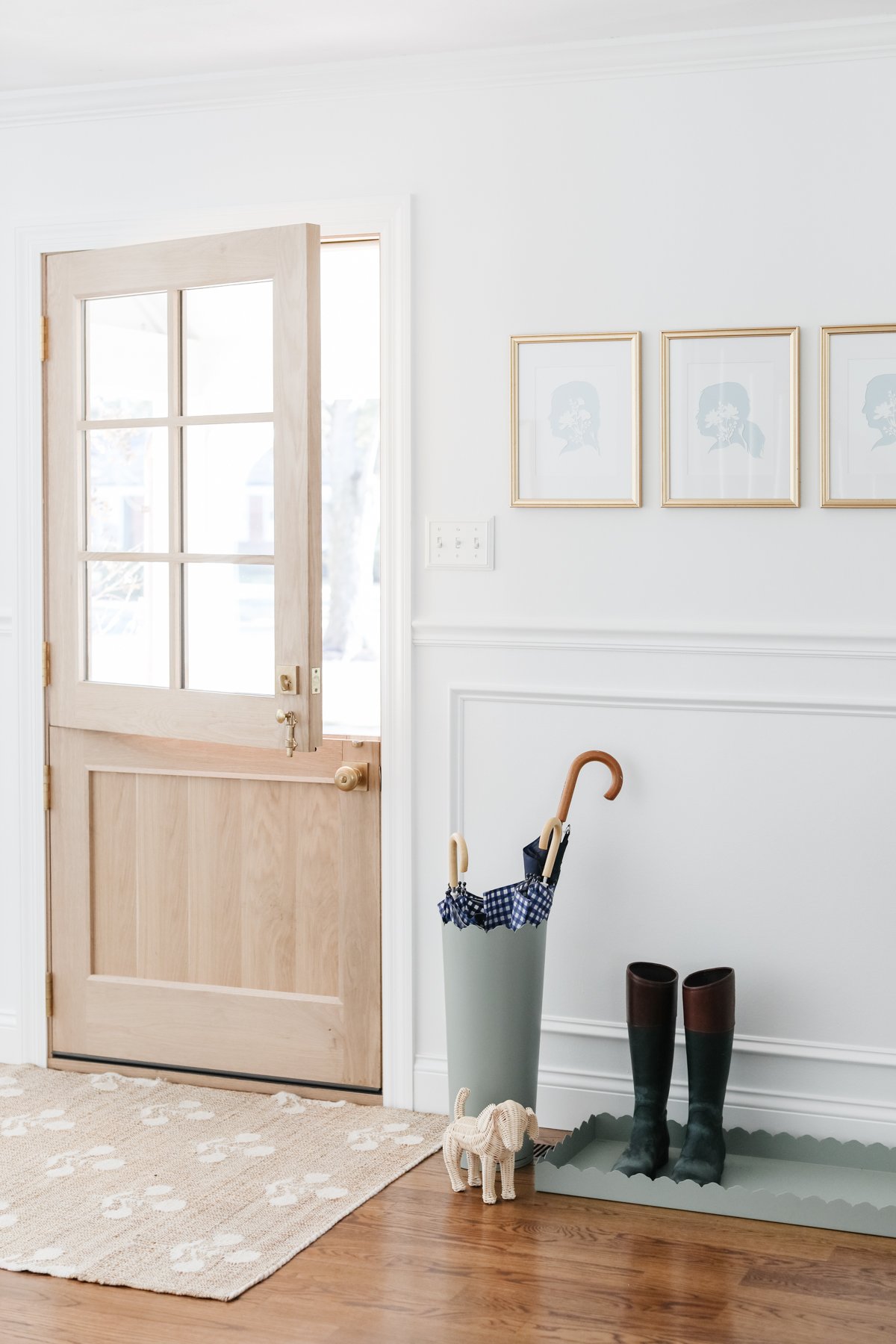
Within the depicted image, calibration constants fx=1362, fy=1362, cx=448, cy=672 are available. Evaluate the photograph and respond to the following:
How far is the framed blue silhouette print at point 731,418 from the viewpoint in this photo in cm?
285

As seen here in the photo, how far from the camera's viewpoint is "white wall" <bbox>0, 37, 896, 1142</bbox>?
9.30 ft

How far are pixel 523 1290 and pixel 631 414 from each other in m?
1.75

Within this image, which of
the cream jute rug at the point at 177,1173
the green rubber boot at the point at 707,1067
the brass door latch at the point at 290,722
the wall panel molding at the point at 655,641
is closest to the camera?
the cream jute rug at the point at 177,1173

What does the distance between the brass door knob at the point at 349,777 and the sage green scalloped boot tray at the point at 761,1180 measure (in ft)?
2.96

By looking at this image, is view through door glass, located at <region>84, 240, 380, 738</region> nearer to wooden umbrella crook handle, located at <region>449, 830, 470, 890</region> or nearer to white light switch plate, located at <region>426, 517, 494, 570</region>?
white light switch plate, located at <region>426, 517, 494, 570</region>

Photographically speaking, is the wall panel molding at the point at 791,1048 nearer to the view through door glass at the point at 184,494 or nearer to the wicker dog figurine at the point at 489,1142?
the wicker dog figurine at the point at 489,1142

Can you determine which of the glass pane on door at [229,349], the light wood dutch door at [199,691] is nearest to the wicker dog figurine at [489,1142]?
the light wood dutch door at [199,691]

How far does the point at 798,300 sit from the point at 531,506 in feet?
2.31

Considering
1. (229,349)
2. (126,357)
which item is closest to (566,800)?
(229,349)

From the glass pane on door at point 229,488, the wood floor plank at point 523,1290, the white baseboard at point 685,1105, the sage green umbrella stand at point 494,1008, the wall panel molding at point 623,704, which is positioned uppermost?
the glass pane on door at point 229,488

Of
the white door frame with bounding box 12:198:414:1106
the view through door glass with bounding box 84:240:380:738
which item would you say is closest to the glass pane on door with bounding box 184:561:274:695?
the view through door glass with bounding box 84:240:380:738

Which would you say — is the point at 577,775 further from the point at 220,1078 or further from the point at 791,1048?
the point at 220,1078

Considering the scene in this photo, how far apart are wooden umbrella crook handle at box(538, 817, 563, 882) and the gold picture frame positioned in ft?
2.28

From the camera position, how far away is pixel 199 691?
3131 millimetres
